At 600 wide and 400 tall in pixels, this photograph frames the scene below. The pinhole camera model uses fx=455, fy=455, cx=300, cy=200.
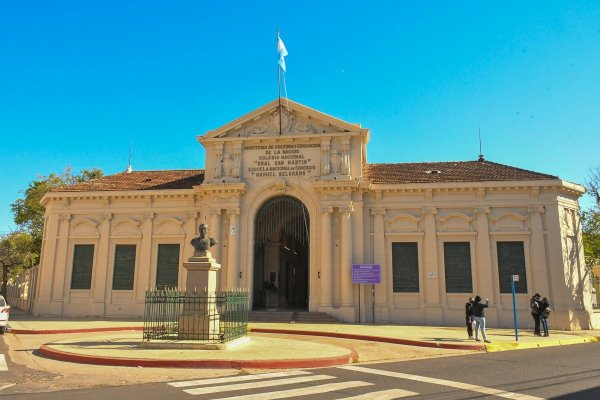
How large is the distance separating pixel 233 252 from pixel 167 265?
173 inches

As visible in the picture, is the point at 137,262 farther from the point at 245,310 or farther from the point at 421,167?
the point at 421,167

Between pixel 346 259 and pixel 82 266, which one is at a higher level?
pixel 346 259

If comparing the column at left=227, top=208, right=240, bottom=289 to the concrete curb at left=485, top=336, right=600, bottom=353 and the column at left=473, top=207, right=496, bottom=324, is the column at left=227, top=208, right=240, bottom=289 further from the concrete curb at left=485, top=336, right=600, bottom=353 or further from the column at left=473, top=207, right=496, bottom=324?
the concrete curb at left=485, top=336, right=600, bottom=353

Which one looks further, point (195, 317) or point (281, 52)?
point (281, 52)

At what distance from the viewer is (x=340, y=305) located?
75.2 ft

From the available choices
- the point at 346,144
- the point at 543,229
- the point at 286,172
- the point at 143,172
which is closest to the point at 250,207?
the point at 286,172

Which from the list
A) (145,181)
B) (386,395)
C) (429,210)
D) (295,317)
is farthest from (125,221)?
(386,395)

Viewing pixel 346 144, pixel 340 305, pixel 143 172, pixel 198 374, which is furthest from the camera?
pixel 143 172

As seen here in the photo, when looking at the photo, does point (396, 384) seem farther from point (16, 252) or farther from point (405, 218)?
point (16, 252)

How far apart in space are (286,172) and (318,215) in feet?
9.99

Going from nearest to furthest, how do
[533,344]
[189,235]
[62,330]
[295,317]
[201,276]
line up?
[201,276] < [533,344] < [62,330] < [295,317] < [189,235]

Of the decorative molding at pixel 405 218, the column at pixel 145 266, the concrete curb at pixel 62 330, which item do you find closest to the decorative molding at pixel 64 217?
the column at pixel 145 266

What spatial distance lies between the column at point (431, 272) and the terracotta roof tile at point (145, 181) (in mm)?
13436

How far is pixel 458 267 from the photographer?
23.2 meters
